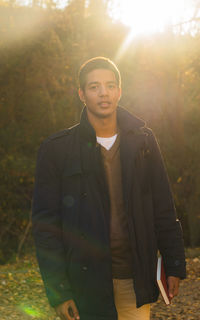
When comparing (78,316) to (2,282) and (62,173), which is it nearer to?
(62,173)

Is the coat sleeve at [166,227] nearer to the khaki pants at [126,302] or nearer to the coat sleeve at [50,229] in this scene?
the khaki pants at [126,302]

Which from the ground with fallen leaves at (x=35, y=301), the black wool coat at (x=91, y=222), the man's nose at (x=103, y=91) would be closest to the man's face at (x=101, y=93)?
the man's nose at (x=103, y=91)

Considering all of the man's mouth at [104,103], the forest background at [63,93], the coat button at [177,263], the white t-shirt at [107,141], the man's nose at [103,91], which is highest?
the forest background at [63,93]

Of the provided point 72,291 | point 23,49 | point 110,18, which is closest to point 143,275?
point 72,291

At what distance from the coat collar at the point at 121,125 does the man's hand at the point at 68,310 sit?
35.8 inches

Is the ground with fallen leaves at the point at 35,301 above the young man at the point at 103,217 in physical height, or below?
below

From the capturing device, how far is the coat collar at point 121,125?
2.73 meters

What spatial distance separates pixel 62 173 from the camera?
104 inches

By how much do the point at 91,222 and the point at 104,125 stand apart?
0.62 m

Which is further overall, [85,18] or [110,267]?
[85,18]

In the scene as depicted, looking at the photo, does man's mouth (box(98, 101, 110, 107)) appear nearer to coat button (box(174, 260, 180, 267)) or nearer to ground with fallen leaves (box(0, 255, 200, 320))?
coat button (box(174, 260, 180, 267))

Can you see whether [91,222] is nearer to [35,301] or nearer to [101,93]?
A: [101,93]

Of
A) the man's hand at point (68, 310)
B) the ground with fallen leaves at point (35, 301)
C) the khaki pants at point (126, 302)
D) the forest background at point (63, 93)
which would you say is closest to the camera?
the man's hand at point (68, 310)

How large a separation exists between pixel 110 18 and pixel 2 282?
27.7 ft
